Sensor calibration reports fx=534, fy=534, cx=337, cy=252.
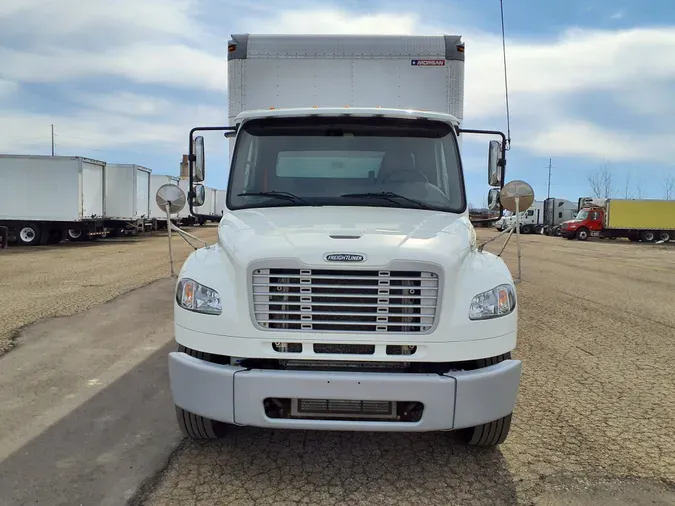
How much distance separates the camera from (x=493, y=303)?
3277 mm

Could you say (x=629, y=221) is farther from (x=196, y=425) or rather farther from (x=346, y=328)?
(x=196, y=425)

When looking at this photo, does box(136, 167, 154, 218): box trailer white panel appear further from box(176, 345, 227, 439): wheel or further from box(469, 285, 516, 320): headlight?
box(469, 285, 516, 320): headlight

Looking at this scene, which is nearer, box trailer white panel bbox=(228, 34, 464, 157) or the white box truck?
the white box truck

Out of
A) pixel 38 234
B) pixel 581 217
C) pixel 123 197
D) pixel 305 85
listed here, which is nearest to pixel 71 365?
pixel 305 85

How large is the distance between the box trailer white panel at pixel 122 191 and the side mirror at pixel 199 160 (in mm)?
20531

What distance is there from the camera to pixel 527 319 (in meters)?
8.30

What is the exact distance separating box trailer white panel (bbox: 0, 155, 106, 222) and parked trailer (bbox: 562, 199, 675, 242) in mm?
33174

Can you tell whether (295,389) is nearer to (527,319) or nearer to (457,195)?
(457,195)

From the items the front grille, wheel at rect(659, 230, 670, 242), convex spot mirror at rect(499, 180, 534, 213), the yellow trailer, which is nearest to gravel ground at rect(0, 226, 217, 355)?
the front grille

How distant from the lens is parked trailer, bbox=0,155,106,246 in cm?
2080

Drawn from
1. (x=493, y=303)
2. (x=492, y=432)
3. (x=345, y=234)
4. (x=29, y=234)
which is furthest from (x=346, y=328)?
(x=29, y=234)

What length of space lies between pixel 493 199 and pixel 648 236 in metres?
39.8

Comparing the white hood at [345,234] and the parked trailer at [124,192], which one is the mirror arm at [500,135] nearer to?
the white hood at [345,234]

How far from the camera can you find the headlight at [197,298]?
3236 millimetres
